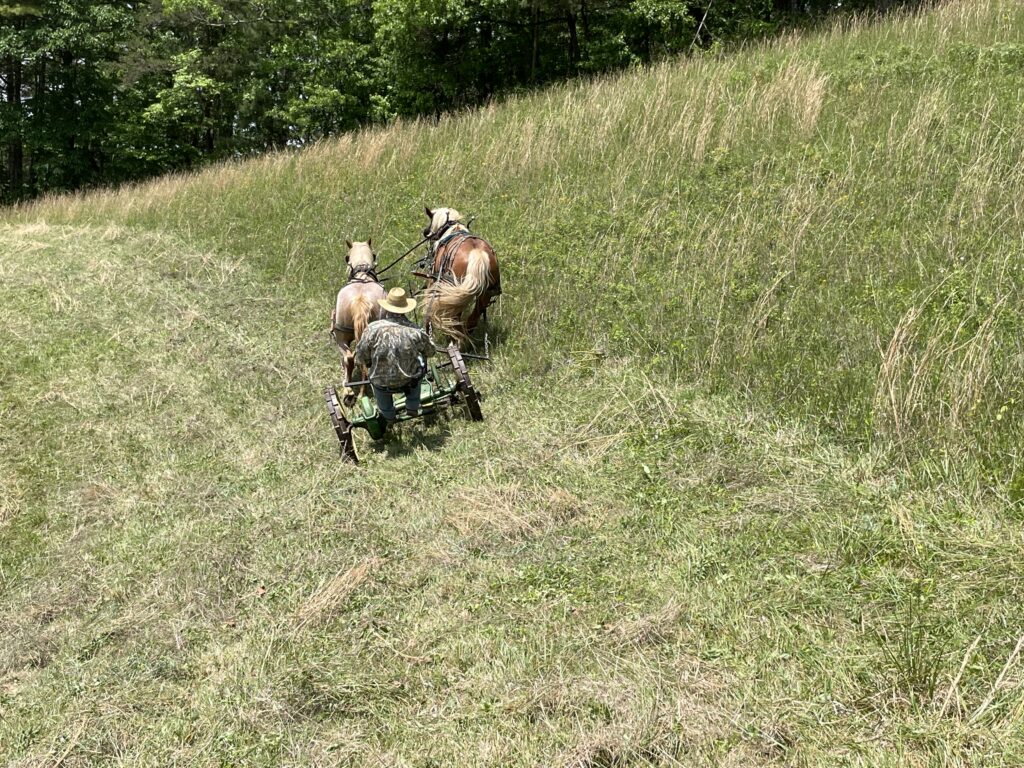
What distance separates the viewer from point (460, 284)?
23.4 feet

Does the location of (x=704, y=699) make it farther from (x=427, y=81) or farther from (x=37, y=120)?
(x=37, y=120)

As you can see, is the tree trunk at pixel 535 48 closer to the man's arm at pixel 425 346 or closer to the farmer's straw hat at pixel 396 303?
the farmer's straw hat at pixel 396 303

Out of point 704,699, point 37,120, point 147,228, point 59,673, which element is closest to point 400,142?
point 147,228

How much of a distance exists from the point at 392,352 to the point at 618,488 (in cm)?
221

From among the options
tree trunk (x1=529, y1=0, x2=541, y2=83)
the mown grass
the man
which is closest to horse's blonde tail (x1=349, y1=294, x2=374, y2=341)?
the man

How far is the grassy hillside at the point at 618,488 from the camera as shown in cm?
316

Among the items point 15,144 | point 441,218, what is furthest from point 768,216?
point 15,144

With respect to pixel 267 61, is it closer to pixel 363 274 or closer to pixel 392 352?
pixel 363 274

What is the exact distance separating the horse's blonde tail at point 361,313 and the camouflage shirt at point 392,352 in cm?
100

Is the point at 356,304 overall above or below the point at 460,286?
below

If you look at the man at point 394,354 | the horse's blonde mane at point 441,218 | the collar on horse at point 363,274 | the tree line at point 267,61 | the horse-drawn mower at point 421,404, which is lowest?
the horse-drawn mower at point 421,404

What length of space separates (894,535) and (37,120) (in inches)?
1285

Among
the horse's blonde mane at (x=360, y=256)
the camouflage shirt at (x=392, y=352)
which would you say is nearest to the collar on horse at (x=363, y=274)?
the horse's blonde mane at (x=360, y=256)

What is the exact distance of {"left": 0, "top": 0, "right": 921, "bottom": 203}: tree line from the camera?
1834 cm
